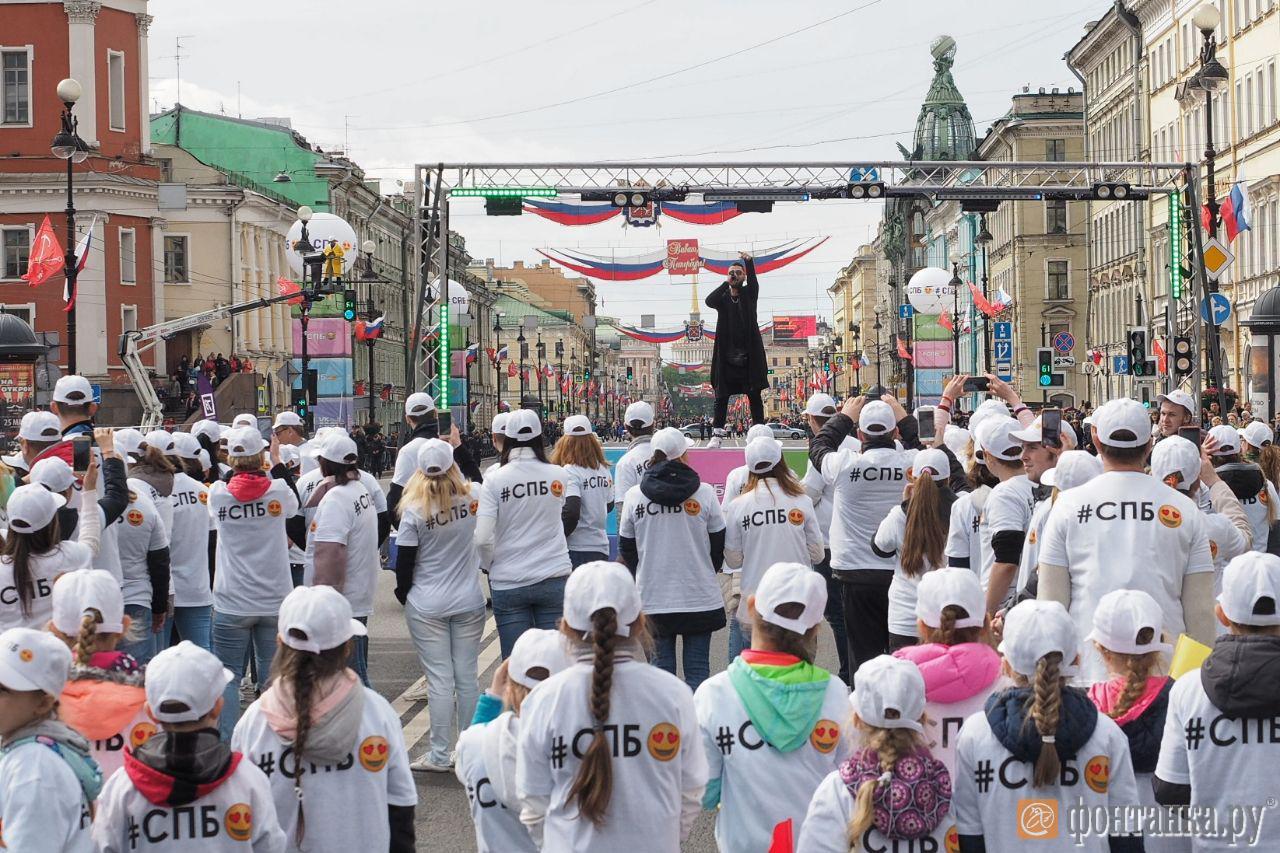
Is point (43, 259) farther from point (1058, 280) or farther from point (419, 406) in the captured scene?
point (1058, 280)

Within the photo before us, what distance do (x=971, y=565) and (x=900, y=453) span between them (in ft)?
5.88

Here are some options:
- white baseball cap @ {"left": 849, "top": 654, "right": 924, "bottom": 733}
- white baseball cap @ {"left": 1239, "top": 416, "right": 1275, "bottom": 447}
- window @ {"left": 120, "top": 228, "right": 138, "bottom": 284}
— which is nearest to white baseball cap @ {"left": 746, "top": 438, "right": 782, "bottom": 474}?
white baseball cap @ {"left": 1239, "top": 416, "right": 1275, "bottom": 447}

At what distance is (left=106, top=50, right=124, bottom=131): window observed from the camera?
56594mm

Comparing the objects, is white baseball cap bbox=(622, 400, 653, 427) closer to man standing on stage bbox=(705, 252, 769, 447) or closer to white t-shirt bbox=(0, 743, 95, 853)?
man standing on stage bbox=(705, 252, 769, 447)

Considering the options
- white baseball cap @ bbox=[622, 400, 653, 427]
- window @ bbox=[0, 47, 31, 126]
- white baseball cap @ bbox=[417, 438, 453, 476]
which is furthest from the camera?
window @ bbox=[0, 47, 31, 126]

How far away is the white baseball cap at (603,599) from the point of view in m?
4.77

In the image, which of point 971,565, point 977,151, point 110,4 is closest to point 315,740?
point 971,565

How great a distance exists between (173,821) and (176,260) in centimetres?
6571

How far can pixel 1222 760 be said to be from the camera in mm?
4992

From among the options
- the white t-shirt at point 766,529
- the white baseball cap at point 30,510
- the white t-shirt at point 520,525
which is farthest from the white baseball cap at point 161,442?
the white t-shirt at point 766,529

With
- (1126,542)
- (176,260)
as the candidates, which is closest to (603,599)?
(1126,542)

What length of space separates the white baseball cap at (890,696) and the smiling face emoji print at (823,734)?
0.65m

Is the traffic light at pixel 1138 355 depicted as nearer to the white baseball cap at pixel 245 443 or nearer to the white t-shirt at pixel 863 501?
the white t-shirt at pixel 863 501

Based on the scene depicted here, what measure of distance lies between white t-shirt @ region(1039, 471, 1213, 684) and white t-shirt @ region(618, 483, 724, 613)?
9.01 feet
